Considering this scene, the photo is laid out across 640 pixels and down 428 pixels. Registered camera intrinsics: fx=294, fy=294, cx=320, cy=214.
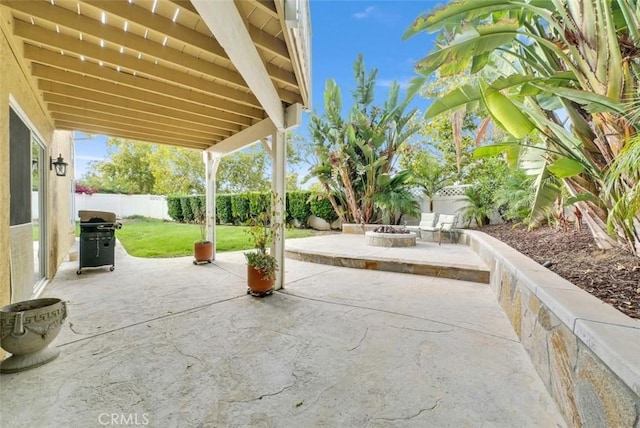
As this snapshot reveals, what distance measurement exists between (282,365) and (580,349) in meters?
2.10

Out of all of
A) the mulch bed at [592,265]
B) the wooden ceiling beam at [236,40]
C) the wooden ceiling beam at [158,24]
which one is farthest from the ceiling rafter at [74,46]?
the mulch bed at [592,265]

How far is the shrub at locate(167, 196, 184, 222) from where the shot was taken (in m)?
18.9

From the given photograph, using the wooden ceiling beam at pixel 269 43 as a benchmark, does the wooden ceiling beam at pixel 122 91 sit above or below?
below

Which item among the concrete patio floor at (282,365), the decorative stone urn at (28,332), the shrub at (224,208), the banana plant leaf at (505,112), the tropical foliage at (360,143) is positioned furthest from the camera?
the shrub at (224,208)

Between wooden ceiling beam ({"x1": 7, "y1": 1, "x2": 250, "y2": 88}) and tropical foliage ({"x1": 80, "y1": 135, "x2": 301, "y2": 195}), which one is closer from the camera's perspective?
wooden ceiling beam ({"x1": 7, "y1": 1, "x2": 250, "y2": 88})

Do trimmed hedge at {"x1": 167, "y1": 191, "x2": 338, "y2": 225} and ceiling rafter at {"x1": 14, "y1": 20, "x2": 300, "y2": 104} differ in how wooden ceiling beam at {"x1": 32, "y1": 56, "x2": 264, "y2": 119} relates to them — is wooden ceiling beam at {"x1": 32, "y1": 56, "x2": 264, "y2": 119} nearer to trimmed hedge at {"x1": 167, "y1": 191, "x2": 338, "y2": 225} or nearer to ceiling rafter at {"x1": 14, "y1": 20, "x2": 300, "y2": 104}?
ceiling rafter at {"x1": 14, "y1": 20, "x2": 300, "y2": 104}

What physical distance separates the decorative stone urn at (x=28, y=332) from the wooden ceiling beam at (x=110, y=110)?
3.22 metres

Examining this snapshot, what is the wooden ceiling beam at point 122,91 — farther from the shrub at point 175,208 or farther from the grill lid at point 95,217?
the shrub at point 175,208

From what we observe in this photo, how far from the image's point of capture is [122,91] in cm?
412

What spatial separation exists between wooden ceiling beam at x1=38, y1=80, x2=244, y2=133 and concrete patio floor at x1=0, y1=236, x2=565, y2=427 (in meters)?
2.90

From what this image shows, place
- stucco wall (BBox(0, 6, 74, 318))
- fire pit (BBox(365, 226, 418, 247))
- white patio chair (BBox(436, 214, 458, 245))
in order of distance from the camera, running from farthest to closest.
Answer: white patio chair (BBox(436, 214, 458, 245)) < fire pit (BBox(365, 226, 418, 247)) < stucco wall (BBox(0, 6, 74, 318))

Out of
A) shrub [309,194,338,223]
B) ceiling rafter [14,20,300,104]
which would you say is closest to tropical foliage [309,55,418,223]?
shrub [309,194,338,223]

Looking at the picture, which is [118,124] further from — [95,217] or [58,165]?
[95,217]

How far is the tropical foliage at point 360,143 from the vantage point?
34.5ft
